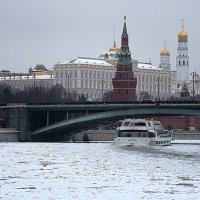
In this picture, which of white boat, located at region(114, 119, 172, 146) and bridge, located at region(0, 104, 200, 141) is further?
bridge, located at region(0, 104, 200, 141)

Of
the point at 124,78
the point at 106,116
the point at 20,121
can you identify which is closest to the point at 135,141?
the point at 106,116

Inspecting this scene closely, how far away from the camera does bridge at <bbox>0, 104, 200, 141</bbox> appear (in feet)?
301

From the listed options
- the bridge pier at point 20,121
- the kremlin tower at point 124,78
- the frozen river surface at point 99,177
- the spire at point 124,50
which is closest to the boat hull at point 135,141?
the bridge pier at point 20,121

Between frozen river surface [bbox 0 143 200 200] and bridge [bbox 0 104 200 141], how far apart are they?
29108 mm

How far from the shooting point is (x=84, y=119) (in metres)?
94.8

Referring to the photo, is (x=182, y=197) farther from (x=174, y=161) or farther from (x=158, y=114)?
(x=158, y=114)

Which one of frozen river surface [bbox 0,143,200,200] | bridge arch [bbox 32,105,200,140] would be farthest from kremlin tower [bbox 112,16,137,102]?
frozen river surface [bbox 0,143,200,200]

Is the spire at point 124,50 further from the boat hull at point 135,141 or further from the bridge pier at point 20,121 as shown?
the boat hull at point 135,141

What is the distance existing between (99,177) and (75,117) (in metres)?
52.9

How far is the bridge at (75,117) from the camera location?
91.9m

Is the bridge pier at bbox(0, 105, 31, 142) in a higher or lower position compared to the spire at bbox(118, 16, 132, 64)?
lower

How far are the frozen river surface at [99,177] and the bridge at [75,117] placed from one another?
29.1m

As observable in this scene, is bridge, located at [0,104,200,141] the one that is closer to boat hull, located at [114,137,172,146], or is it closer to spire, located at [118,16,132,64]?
boat hull, located at [114,137,172,146]

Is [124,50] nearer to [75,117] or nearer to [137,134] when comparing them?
[75,117]
